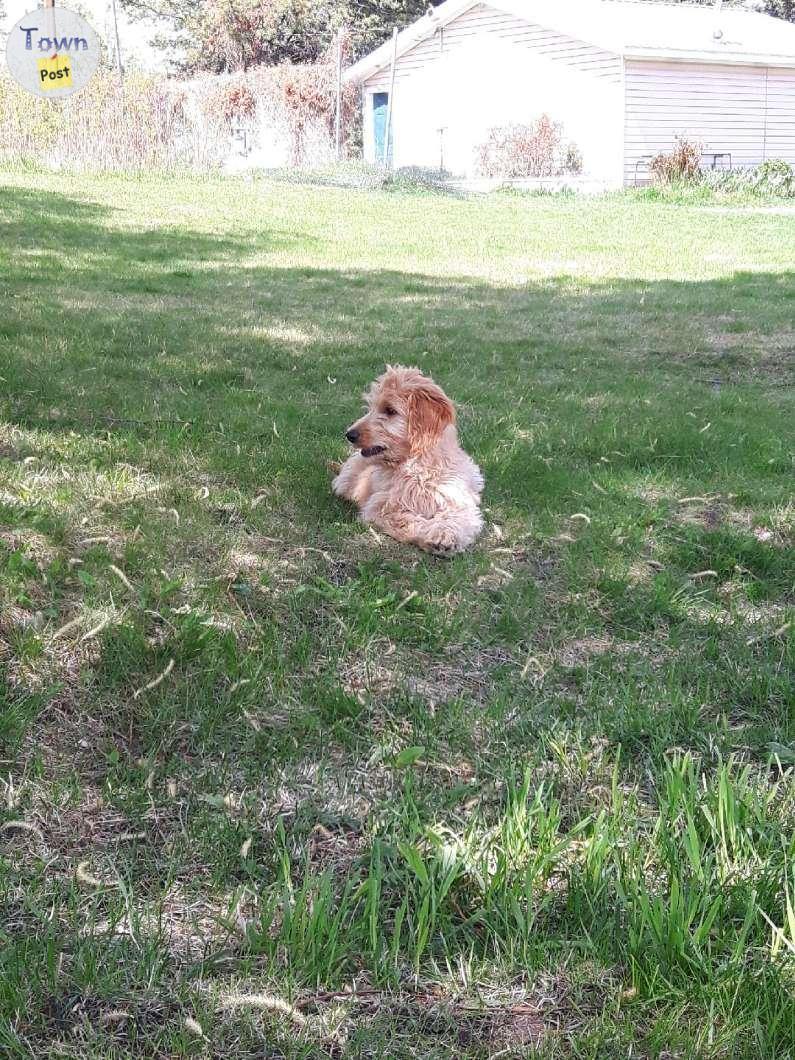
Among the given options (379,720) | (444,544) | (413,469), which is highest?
(413,469)

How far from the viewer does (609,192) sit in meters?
22.7

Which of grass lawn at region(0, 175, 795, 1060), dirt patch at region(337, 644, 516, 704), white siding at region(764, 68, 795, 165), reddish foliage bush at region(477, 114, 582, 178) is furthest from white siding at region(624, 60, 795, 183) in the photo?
dirt patch at region(337, 644, 516, 704)

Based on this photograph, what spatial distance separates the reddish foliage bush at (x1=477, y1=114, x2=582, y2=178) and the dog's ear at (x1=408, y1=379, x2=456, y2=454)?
2384 centimetres

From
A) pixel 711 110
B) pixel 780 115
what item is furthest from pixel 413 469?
pixel 780 115

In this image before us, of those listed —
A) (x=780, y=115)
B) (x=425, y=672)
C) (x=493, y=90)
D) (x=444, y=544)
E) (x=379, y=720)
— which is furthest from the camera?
(x=493, y=90)

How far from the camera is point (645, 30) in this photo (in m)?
26.3

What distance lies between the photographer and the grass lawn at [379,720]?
69.8 inches

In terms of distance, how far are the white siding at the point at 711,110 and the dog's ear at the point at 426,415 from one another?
22.7 m

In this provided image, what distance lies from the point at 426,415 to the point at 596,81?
80.8ft

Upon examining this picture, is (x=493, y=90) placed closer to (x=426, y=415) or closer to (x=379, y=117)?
Answer: (x=379, y=117)

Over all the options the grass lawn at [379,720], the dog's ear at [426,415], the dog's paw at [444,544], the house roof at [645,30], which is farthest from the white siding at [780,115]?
the dog's paw at [444,544]

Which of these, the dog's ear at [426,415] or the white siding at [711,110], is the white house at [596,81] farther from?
the dog's ear at [426,415]

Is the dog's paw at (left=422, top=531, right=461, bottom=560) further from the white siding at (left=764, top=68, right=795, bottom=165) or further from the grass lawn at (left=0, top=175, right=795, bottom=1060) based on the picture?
the white siding at (left=764, top=68, right=795, bottom=165)

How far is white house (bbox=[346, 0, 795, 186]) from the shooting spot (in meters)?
24.6
